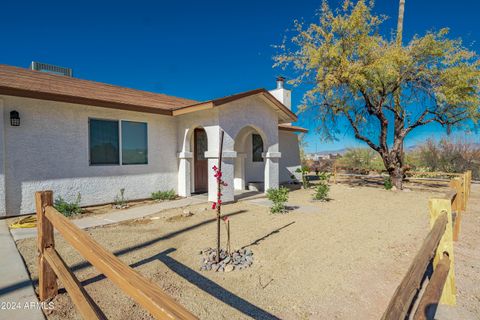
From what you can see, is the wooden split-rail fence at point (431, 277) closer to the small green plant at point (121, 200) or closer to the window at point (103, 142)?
the small green plant at point (121, 200)

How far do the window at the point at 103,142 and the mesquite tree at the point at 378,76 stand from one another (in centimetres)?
766

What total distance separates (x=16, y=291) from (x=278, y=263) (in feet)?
10.3

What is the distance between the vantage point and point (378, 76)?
9812mm

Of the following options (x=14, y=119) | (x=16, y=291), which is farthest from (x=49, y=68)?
(x=16, y=291)

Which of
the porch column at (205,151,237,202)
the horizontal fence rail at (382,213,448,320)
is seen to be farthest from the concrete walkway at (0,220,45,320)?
the porch column at (205,151,237,202)

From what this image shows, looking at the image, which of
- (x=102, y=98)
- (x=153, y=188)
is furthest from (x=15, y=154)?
(x=153, y=188)

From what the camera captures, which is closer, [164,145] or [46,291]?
[46,291]

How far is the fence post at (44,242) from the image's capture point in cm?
262

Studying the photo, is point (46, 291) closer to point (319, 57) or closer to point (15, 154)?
point (15, 154)

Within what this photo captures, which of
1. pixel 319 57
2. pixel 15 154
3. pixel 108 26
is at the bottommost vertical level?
pixel 15 154

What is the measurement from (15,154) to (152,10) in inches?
406

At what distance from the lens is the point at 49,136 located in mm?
6418

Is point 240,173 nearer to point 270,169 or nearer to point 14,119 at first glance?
point 270,169

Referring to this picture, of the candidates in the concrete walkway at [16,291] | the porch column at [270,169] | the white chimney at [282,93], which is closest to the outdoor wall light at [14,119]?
the concrete walkway at [16,291]
